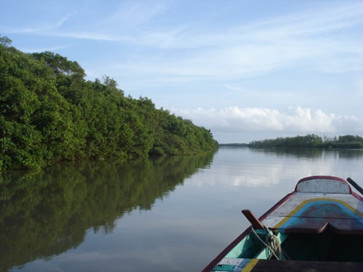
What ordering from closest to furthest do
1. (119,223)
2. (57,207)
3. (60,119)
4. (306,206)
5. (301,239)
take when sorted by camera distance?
(301,239) → (306,206) → (119,223) → (57,207) → (60,119)

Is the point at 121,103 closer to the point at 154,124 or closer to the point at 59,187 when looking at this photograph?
the point at 154,124

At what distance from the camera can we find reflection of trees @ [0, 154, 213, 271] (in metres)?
5.65

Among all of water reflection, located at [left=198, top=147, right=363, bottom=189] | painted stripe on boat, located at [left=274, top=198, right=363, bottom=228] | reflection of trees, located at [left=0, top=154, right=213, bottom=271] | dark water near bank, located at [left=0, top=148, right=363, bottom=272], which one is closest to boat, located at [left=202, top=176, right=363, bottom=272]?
painted stripe on boat, located at [left=274, top=198, right=363, bottom=228]

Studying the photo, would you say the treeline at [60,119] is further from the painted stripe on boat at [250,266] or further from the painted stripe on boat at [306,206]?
the painted stripe on boat at [250,266]

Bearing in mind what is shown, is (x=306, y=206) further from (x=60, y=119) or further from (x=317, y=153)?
(x=317, y=153)

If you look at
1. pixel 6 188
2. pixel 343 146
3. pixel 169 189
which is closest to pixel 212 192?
pixel 169 189

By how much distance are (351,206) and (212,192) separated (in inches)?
255

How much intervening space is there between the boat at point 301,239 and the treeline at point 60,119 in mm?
12468

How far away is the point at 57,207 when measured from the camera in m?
8.55

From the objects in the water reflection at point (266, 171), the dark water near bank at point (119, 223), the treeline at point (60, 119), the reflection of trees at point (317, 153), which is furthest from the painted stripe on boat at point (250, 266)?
the reflection of trees at point (317, 153)

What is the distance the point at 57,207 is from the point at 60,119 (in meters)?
9.09

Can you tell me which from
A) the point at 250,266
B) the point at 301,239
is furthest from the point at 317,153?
the point at 250,266

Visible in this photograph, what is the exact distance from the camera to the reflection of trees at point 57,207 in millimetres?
5648

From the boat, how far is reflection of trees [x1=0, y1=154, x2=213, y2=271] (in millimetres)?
3163
